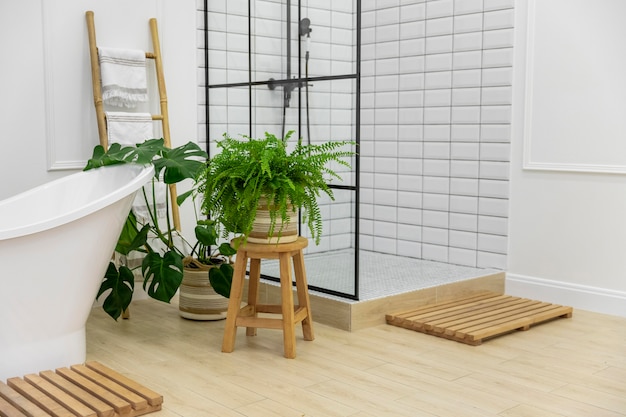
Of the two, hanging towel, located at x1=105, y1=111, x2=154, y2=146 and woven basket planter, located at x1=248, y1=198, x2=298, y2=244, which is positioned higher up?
hanging towel, located at x1=105, y1=111, x2=154, y2=146

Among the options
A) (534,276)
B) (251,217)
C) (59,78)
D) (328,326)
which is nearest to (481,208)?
(534,276)

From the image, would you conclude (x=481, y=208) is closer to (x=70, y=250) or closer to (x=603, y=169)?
(x=603, y=169)

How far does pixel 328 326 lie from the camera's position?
11.9 ft

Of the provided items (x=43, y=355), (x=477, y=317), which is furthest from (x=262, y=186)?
(x=477, y=317)

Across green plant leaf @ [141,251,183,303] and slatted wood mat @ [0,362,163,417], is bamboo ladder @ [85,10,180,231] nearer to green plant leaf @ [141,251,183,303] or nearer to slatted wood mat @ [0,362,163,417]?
green plant leaf @ [141,251,183,303]

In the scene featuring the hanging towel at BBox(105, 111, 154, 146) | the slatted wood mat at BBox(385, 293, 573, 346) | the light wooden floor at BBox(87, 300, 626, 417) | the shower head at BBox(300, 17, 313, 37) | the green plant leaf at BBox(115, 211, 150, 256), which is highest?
the shower head at BBox(300, 17, 313, 37)

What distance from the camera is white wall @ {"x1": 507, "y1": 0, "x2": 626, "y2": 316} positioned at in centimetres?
379

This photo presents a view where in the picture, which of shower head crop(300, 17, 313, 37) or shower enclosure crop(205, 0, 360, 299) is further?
shower head crop(300, 17, 313, 37)

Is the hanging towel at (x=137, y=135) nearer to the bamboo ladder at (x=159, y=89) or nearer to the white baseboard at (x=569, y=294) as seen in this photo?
the bamboo ladder at (x=159, y=89)

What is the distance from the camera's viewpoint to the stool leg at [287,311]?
3.13m

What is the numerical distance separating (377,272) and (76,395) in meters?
2.11

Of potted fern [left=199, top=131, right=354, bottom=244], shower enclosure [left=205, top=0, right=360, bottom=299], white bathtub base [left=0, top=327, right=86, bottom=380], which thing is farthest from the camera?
shower enclosure [left=205, top=0, right=360, bottom=299]

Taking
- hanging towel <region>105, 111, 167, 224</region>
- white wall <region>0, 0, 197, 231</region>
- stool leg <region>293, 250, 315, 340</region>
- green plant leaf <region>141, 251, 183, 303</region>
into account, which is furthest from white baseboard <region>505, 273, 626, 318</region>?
white wall <region>0, 0, 197, 231</region>

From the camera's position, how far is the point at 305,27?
371cm
